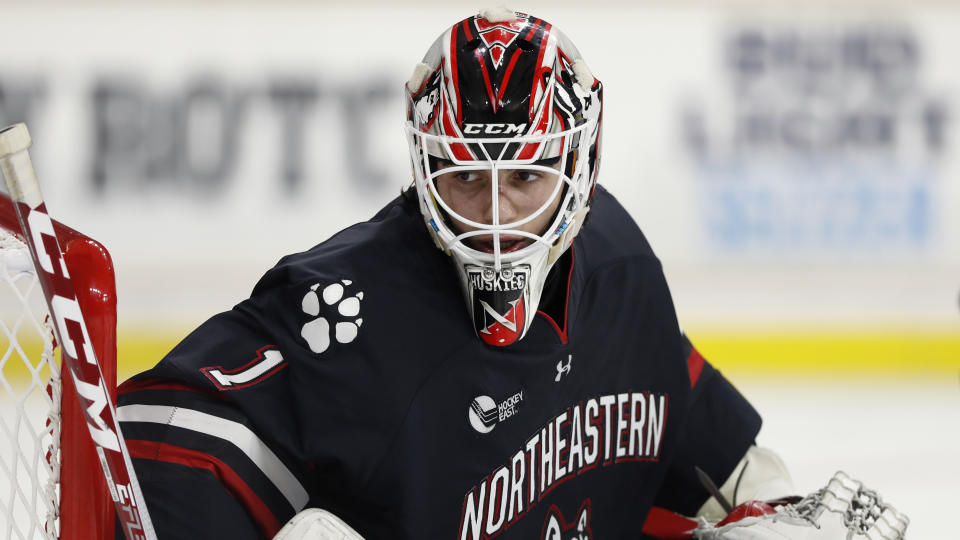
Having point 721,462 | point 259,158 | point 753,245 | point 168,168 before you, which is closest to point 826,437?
point 753,245

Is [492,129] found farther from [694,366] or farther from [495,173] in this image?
[694,366]

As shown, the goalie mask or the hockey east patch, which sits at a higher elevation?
the goalie mask

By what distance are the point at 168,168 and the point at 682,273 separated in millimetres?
1839

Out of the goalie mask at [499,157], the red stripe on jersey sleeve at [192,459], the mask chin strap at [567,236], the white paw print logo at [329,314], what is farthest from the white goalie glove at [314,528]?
the mask chin strap at [567,236]

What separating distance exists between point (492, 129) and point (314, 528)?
52cm

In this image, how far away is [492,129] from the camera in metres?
1.33

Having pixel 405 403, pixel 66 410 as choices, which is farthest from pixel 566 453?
pixel 66 410

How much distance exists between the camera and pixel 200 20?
3.79 metres

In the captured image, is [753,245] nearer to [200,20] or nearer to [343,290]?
[200,20]

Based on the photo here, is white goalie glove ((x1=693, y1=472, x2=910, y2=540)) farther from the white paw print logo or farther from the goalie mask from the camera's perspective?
the white paw print logo

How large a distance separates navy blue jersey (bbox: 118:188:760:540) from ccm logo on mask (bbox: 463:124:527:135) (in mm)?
173

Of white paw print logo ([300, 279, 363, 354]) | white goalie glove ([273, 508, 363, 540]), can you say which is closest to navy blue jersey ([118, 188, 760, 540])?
white paw print logo ([300, 279, 363, 354])

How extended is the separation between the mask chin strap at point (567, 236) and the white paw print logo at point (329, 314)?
266mm

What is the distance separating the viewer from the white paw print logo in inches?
Answer: 49.9
